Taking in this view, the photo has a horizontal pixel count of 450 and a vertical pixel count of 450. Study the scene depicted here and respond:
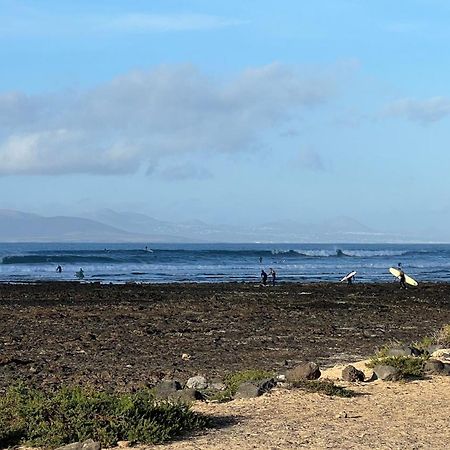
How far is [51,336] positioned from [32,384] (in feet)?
22.2

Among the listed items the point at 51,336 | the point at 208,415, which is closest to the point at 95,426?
the point at 208,415

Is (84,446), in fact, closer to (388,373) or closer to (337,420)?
(337,420)

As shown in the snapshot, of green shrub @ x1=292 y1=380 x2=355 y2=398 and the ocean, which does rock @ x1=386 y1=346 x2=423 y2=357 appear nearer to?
green shrub @ x1=292 y1=380 x2=355 y2=398

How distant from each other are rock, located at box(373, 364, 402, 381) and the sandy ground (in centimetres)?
26

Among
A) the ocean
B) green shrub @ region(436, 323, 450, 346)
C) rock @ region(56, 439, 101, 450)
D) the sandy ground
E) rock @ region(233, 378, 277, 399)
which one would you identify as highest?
green shrub @ region(436, 323, 450, 346)

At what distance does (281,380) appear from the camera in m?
12.7

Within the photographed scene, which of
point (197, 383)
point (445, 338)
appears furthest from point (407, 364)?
point (445, 338)

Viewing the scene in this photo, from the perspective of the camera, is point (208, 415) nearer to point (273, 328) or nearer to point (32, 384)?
point (32, 384)

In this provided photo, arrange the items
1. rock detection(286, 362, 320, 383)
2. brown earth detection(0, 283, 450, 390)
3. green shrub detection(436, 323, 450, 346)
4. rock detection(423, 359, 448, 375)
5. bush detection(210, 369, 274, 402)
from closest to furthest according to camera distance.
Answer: bush detection(210, 369, 274, 402) < rock detection(286, 362, 320, 383) < rock detection(423, 359, 448, 375) < brown earth detection(0, 283, 450, 390) < green shrub detection(436, 323, 450, 346)

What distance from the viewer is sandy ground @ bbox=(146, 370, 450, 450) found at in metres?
9.42

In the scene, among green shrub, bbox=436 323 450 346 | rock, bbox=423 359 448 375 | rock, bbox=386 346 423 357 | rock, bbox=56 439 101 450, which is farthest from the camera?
green shrub, bbox=436 323 450 346

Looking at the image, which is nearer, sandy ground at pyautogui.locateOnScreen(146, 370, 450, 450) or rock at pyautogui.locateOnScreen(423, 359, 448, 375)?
sandy ground at pyautogui.locateOnScreen(146, 370, 450, 450)

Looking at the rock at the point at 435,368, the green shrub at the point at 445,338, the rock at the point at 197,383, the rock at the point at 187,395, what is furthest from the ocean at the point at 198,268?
the rock at the point at 187,395

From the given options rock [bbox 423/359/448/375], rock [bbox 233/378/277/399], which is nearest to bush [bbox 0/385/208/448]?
rock [bbox 233/378/277/399]
